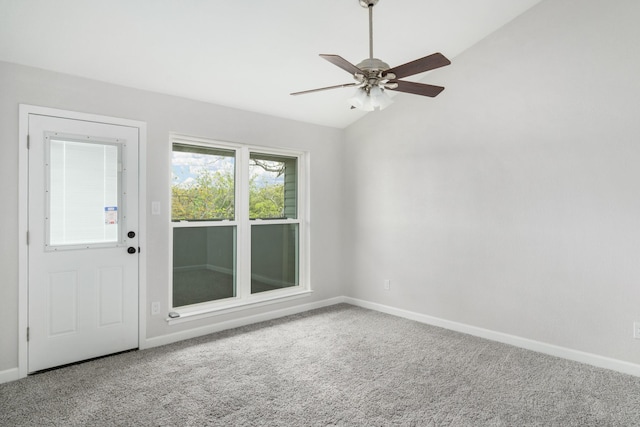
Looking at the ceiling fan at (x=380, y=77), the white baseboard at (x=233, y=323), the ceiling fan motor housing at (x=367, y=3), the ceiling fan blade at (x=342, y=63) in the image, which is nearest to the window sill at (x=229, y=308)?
the white baseboard at (x=233, y=323)

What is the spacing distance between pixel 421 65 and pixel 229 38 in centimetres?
169

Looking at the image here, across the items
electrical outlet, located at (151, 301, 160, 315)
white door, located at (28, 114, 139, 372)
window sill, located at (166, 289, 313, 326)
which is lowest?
window sill, located at (166, 289, 313, 326)

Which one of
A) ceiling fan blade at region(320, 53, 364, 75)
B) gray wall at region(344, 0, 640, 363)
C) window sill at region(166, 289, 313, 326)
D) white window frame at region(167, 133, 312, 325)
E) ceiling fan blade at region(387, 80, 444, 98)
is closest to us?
ceiling fan blade at region(320, 53, 364, 75)

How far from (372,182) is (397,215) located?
576 mm

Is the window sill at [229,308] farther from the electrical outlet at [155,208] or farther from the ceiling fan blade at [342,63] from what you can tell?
the ceiling fan blade at [342,63]

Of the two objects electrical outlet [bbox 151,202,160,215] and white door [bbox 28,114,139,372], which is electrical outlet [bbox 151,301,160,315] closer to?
white door [bbox 28,114,139,372]

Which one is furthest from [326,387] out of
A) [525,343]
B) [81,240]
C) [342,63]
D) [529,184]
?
[529,184]

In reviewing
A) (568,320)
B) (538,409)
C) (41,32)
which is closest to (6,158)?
(41,32)

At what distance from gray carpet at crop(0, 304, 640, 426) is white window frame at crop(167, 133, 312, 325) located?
1.32 ft

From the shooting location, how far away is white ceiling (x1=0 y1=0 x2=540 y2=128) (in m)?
2.52

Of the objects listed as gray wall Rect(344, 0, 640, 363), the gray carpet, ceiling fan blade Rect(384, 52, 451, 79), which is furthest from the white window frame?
ceiling fan blade Rect(384, 52, 451, 79)

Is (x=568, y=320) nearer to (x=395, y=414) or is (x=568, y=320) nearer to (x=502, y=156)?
(x=502, y=156)

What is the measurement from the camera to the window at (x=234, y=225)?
3.72 meters

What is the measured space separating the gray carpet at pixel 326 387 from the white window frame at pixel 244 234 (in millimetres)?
402
